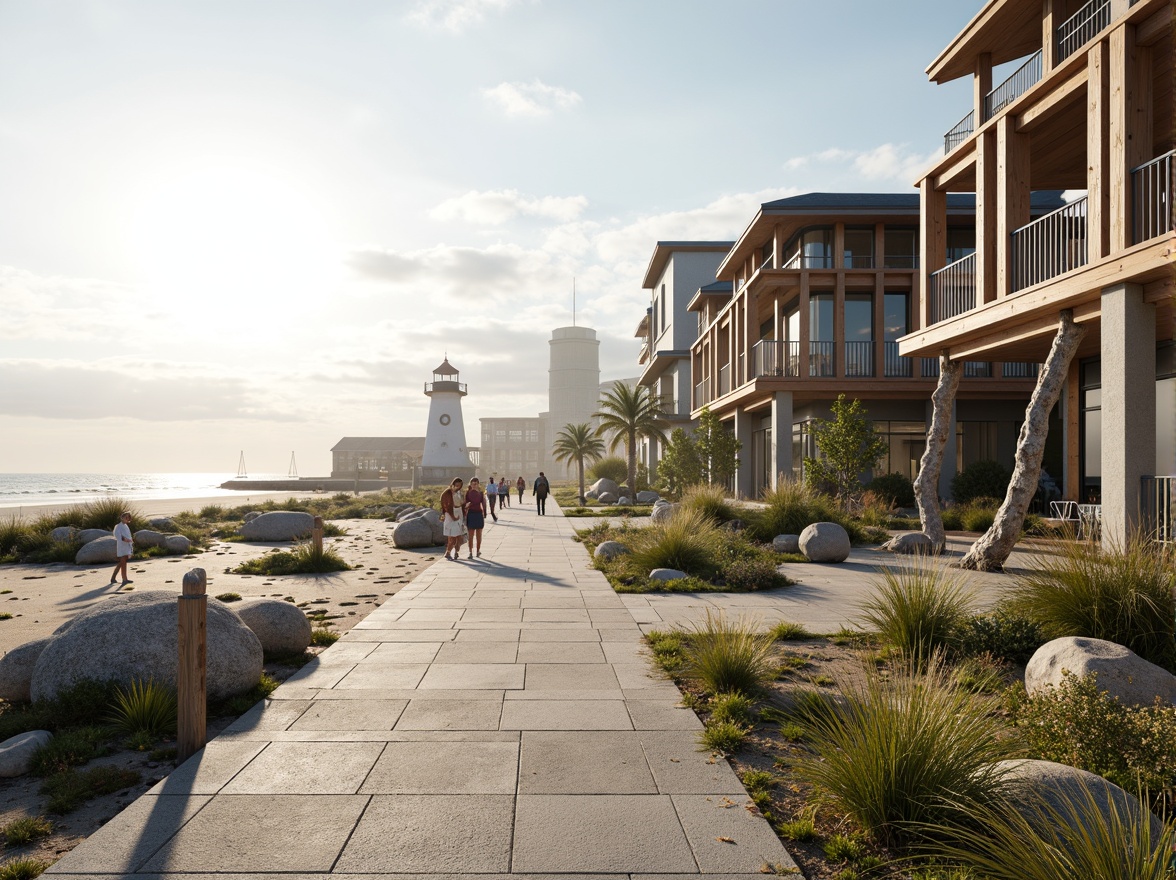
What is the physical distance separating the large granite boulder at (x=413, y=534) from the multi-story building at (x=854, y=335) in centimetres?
1292

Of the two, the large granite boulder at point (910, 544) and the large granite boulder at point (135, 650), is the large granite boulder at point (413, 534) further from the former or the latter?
the large granite boulder at point (135, 650)

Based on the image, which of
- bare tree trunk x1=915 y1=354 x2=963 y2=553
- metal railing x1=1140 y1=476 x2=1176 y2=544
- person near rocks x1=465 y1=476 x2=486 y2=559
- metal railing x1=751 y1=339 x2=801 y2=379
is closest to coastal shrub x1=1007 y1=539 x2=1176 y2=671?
metal railing x1=1140 y1=476 x2=1176 y2=544

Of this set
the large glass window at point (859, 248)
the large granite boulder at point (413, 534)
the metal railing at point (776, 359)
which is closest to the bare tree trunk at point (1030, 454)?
the large granite boulder at point (413, 534)

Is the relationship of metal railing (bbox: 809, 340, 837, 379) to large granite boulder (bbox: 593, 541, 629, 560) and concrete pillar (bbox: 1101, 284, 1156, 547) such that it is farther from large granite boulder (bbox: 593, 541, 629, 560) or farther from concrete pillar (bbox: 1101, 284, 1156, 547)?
concrete pillar (bbox: 1101, 284, 1156, 547)

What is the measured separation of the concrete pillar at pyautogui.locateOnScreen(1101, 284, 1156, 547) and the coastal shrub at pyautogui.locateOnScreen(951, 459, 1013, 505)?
12170 mm

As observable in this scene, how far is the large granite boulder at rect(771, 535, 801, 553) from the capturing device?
15.2 metres

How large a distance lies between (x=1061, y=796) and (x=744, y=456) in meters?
29.2

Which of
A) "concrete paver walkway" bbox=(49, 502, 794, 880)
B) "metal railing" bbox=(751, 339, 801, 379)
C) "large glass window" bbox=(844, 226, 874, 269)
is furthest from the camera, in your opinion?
"large glass window" bbox=(844, 226, 874, 269)

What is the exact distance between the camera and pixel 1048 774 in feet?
11.7

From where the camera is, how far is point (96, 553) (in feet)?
48.8

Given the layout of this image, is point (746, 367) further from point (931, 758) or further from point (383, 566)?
point (931, 758)

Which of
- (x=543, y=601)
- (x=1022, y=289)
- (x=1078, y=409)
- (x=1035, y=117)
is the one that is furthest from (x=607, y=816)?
(x=1078, y=409)

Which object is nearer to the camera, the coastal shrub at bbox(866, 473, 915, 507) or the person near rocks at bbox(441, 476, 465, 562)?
the person near rocks at bbox(441, 476, 465, 562)

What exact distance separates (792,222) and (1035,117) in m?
13.3
